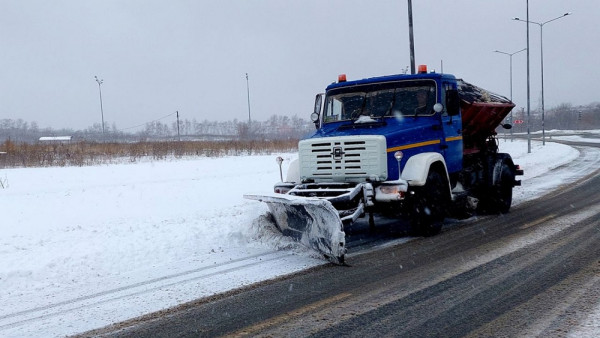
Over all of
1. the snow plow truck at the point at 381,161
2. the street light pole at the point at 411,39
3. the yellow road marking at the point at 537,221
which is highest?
the street light pole at the point at 411,39

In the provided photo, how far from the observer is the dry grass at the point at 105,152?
1029 inches

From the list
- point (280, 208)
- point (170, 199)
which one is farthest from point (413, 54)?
point (280, 208)

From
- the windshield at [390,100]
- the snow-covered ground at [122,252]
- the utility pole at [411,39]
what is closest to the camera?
the snow-covered ground at [122,252]

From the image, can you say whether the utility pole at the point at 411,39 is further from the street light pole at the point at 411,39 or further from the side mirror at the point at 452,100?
the side mirror at the point at 452,100

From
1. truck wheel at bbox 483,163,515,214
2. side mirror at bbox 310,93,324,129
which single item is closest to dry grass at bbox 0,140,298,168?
side mirror at bbox 310,93,324,129

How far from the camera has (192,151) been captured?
3459 centimetres

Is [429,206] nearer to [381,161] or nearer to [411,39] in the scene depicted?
[381,161]

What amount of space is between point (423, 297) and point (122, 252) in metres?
4.74

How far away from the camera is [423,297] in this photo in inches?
206

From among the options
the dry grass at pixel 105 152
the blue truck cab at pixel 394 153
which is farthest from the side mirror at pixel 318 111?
the dry grass at pixel 105 152

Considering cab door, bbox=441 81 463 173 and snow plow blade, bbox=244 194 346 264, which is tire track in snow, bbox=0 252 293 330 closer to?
snow plow blade, bbox=244 194 346 264

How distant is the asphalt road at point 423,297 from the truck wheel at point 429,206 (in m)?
0.48

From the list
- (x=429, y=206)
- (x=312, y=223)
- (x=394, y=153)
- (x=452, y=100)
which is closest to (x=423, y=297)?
(x=312, y=223)

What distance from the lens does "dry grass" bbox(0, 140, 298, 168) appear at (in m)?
26.1
